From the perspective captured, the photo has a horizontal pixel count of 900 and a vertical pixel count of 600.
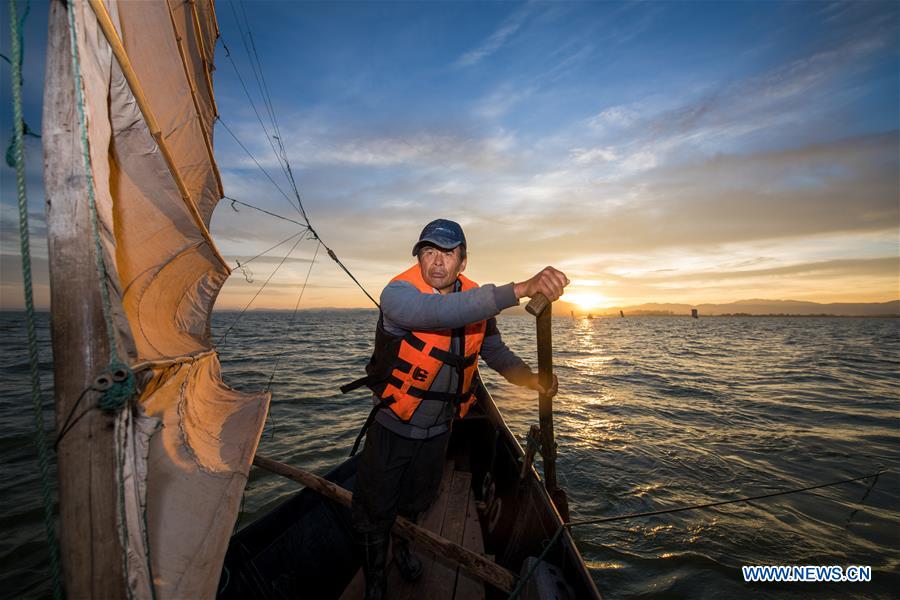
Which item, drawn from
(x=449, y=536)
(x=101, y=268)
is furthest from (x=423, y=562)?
(x=101, y=268)

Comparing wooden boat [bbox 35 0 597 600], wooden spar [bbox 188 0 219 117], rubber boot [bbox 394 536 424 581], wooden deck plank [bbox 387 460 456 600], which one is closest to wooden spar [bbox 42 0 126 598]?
wooden boat [bbox 35 0 597 600]

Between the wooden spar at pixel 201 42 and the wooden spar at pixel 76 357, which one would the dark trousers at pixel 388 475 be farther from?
the wooden spar at pixel 201 42

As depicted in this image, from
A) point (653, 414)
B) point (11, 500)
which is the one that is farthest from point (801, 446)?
point (11, 500)

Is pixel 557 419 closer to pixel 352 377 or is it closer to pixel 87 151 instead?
pixel 352 377

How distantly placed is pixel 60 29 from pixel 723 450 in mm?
12761

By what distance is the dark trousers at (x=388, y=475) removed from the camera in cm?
291

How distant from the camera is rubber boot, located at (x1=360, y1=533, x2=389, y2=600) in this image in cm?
304

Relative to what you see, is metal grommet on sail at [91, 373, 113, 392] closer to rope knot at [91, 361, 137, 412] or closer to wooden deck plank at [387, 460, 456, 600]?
rope knot at [91, 361, 137, 412]

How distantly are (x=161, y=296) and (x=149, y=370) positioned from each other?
5.47 feet

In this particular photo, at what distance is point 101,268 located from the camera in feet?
5.31

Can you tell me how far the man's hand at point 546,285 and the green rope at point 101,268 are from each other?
207cm

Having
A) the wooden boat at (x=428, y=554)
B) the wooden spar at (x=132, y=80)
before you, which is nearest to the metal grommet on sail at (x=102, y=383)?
the wooden spar at (x=132, y=80)

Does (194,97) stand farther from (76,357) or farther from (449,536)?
(449,536)

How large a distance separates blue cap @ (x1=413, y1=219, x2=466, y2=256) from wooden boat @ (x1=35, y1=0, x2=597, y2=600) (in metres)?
1.82
